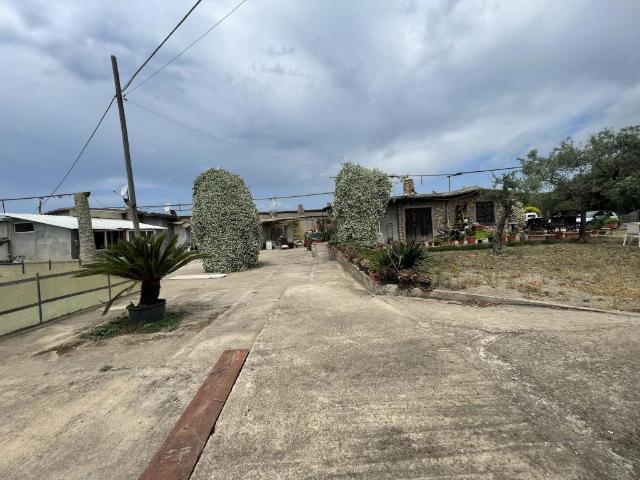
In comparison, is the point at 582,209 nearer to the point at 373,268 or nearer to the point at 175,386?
the point at 373,268

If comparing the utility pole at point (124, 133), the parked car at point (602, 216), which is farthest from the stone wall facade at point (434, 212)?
the utility pole at point (124, 133)

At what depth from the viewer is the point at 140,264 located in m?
5.62

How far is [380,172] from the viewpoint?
48.7 feet

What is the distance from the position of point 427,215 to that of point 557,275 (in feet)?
36.9

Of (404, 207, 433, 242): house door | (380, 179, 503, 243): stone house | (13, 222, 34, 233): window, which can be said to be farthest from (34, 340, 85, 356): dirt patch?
(13, 222, 34, 233): window

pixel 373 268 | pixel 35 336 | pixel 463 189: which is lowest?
pixel 35 336

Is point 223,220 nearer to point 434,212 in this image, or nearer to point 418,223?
point 418,223

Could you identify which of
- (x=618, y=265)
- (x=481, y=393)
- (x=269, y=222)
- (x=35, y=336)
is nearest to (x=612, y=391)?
(x=481, y=393)

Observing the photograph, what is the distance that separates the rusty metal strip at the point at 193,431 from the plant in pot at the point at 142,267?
9.14 ft

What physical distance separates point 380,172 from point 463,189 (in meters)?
6.68

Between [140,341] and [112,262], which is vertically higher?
[112,262]

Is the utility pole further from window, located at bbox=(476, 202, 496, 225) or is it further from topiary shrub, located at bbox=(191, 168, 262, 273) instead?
window, located at bbox=(476, 202, 496, 225)

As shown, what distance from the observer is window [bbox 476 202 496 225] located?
63.4 ft

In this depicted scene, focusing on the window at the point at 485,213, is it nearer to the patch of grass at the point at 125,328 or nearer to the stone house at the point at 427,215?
the stone house at the point at 427,215
